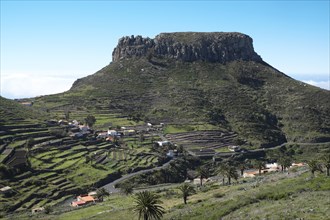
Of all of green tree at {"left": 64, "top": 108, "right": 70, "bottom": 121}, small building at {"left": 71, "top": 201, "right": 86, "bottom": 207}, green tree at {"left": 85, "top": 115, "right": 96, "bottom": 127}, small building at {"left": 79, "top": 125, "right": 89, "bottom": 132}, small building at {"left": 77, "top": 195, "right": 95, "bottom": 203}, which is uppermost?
green tree at {"left": 64, "top": 108, "right": 70, "bottom": 121}

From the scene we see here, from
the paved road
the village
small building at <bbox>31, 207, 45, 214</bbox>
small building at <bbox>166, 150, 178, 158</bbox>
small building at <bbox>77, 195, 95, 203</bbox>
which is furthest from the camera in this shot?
small building at <bbox>166, 150, 178, 158</bbox>

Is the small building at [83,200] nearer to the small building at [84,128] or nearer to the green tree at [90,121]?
the small building at [84,128]

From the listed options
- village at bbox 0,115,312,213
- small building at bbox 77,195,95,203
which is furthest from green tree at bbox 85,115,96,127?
small building at bbox 77,195,95,203

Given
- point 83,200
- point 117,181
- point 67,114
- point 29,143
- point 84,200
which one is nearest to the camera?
point 84,200

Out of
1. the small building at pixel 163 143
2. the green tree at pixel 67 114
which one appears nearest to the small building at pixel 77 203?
the small building at pixel 163 143

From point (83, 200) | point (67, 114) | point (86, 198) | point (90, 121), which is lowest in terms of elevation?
point (83, 200)

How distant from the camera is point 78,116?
168000 mm

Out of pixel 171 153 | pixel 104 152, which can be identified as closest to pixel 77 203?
pixel 104 152

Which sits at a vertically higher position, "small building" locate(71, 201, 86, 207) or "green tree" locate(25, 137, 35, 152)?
"green tree" locate(25, 137, 35, 152)

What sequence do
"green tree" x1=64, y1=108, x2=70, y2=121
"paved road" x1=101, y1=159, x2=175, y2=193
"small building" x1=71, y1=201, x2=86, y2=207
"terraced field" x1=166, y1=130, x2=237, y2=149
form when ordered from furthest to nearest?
"green tree" x1=64, y1=108, x2=70, y2=121, "terraced field" x1=166, y1=130, x2=237, y2=149, "paved road" x1=101, y1=159, x2=175, y2=193, "small building" x1=71, y1=201, x2=86, y2=207

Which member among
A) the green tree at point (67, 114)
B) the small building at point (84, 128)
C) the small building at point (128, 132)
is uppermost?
the green tree at point (67, 114)

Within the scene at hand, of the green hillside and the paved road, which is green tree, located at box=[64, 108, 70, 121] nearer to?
the green hillside

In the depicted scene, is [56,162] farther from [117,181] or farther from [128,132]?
[128,132]

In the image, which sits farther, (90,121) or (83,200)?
(90,121)
